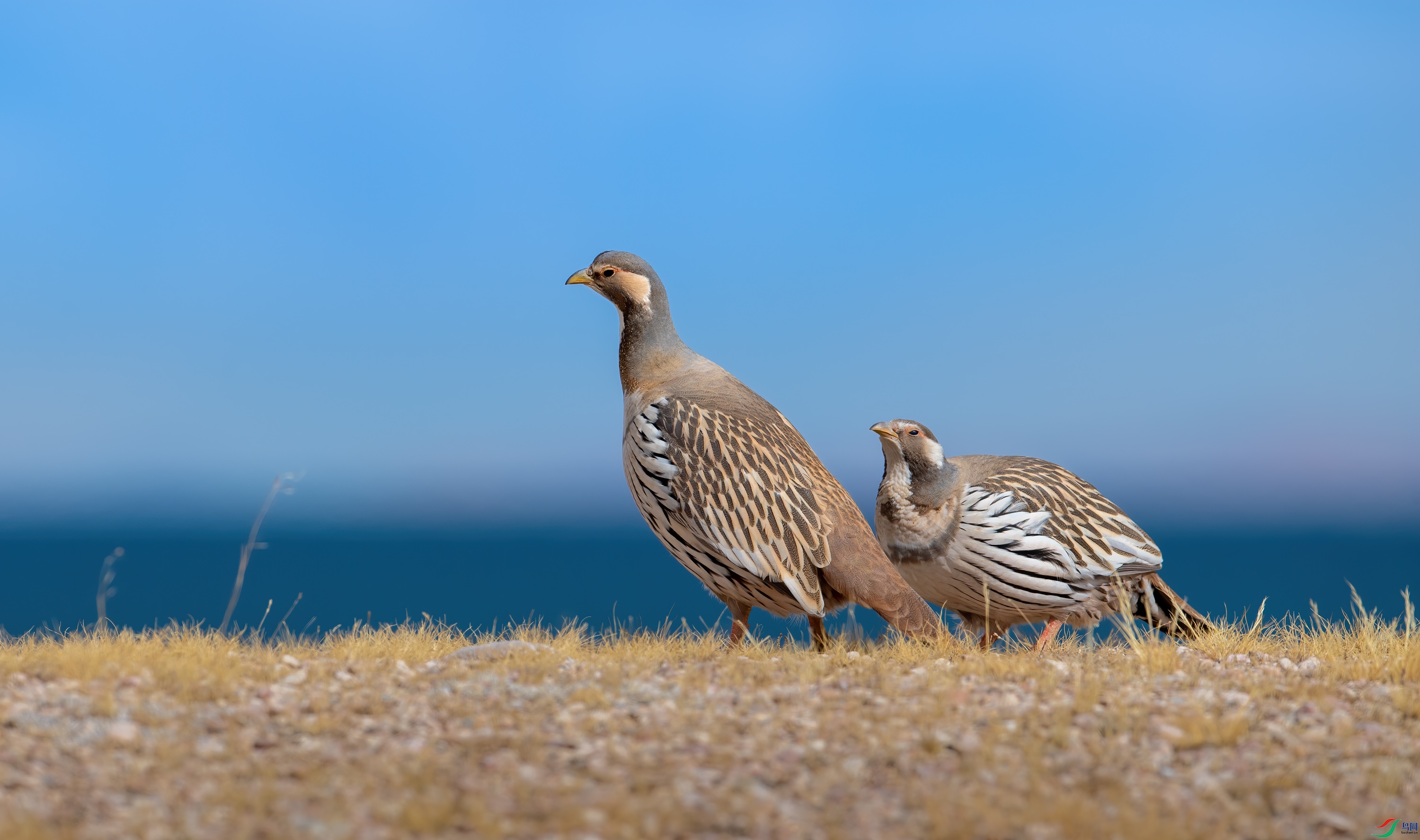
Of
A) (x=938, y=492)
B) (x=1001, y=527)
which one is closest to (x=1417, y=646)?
(x=1001, y=527)

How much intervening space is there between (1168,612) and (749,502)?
12.9ft

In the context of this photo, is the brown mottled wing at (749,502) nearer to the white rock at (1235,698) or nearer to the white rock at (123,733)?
the white rock at (1235,698)

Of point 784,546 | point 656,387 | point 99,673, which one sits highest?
point 656,387

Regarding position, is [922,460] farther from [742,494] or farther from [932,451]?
[742,494]

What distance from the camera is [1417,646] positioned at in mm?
7844

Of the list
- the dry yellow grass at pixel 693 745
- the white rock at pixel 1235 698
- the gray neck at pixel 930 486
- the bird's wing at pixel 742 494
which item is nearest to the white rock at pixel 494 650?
the dry yellow grass at pixel 693 745

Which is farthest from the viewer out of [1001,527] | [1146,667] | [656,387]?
[656,387]

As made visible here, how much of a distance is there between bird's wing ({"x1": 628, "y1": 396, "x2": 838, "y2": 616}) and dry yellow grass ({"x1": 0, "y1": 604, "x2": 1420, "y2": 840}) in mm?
912

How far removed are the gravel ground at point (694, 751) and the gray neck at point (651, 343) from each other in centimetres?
311

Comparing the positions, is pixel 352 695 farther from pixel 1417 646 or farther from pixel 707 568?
pixel 1417 646

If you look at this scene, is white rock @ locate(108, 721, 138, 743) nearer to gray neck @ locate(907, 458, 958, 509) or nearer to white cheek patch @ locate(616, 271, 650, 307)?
white cheek patch @ locate(616, 271, 650, 307)

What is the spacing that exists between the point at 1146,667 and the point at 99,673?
7.01 meters

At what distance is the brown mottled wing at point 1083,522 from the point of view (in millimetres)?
8672

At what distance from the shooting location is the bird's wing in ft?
27.9
